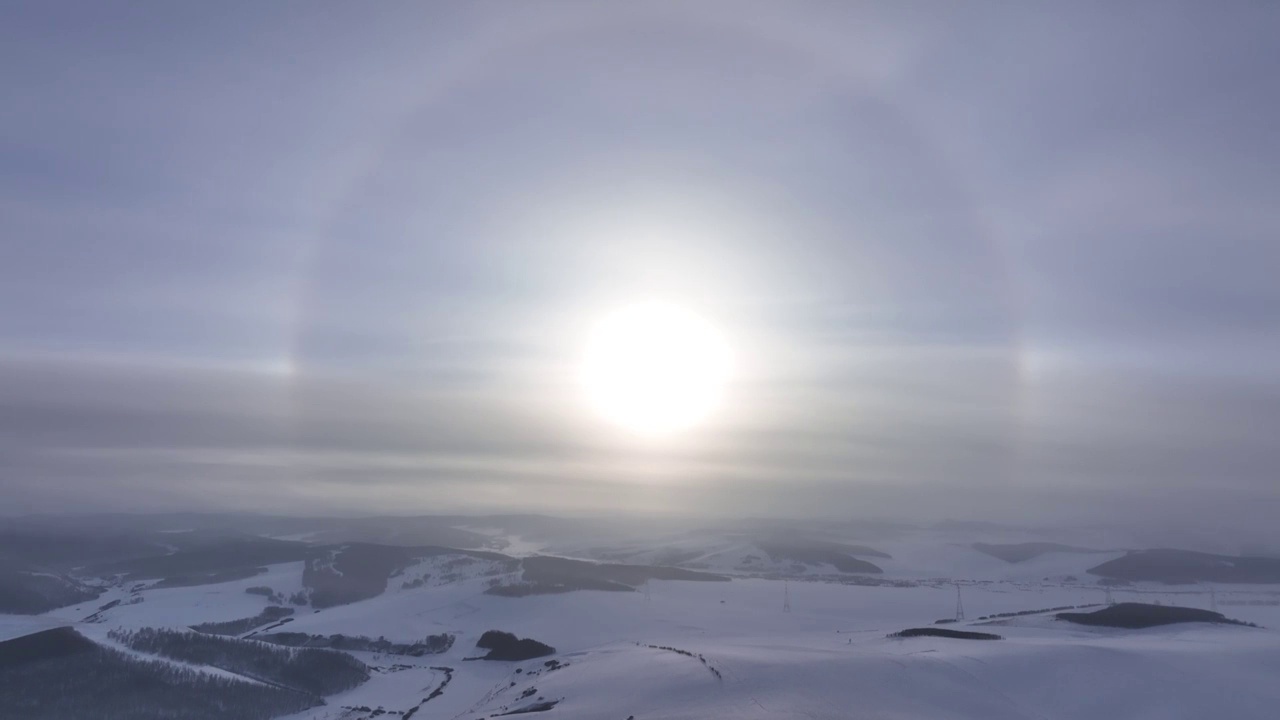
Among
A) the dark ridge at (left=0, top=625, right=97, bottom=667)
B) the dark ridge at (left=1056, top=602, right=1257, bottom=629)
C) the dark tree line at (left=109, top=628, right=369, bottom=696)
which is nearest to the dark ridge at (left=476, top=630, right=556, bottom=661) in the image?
the dark tree line at (left=109, top=628, right=369, bottom=696)

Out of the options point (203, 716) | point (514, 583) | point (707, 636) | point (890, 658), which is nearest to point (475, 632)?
point (514, 583)

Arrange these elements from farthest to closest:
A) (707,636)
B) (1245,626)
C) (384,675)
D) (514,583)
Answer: (514,583), (707,636), (384,675), (1245,626)

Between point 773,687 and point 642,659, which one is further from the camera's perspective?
point 642,659

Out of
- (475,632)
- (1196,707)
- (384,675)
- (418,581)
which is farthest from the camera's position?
(418,581)

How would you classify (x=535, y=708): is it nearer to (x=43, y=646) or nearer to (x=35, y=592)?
(x=43, y=646)

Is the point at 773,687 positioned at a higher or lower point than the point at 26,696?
higher

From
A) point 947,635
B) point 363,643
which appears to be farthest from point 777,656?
point 363,643

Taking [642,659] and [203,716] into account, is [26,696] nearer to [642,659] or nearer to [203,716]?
[203,716]

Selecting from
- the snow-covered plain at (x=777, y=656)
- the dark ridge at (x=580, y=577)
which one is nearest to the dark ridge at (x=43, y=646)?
the snow-covered plain at (x=777, y=656)
